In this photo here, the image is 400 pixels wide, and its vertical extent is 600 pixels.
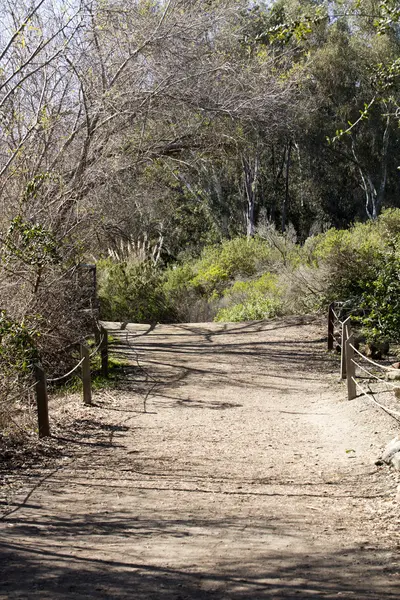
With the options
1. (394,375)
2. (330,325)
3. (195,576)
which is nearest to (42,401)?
(195,576)

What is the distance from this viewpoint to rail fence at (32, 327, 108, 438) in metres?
9.05

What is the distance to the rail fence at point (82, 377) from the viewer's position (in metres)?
9.05

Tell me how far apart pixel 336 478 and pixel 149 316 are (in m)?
15.6

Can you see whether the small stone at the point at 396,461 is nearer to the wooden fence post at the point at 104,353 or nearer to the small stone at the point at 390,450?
the small stone at the point at 390,450

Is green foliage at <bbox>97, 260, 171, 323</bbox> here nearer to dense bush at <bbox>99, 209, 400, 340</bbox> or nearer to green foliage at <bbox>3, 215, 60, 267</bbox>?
dense bush at <bbox>99, 209, 400, 340</bbox>

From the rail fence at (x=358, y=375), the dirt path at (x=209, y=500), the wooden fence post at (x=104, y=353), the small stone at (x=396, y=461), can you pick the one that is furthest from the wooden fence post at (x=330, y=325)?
the small stone at (x=396, y=461)

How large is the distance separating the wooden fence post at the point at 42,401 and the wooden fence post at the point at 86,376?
185cm

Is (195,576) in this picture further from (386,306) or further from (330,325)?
(330,325)

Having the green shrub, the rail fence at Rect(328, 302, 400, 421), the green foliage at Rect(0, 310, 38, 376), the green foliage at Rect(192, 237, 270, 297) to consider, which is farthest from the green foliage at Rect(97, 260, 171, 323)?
the green foliage at Rect(0, 310, 38, 376)

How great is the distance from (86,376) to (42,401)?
217 cm

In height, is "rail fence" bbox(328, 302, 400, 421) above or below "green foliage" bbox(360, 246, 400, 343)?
below

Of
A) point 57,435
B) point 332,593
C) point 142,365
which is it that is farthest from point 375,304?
point 332,593

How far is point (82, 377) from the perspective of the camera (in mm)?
11461

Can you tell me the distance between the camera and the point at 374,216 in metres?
38.7
